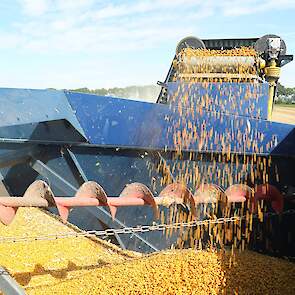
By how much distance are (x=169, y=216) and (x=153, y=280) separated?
2.70 ft

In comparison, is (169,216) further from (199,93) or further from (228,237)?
(199,93)

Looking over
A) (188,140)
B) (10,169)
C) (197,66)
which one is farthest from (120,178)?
(197,66)

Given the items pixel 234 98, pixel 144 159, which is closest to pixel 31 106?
pixel 144 159

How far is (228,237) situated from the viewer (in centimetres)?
412

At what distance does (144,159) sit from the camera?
13.1ft

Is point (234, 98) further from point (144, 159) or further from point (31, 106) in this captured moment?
point (31, 106)

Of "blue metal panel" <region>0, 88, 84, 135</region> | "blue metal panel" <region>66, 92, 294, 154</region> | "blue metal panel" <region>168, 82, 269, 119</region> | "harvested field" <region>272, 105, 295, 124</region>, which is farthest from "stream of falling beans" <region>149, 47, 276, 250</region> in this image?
"harvested field" <region>272, 105, 295, 124</region>

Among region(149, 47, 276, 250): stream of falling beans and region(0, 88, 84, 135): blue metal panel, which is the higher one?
region(0, 88, 84, 135): blue metal panel

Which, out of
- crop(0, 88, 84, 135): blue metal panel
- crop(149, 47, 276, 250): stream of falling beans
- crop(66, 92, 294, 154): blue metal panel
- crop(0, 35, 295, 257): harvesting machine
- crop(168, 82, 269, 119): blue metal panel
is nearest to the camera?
crop(0, 88, 84, 135): blue metal panel

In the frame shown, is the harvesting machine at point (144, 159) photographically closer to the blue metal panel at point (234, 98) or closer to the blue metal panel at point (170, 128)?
the blue metal panel at point (170, 128)

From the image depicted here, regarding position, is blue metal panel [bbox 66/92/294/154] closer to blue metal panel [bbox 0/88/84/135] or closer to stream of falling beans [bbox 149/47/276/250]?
stream of falling beans [bbox 149/47/276/250]

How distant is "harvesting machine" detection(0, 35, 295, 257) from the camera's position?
352cm

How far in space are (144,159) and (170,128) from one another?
37cm

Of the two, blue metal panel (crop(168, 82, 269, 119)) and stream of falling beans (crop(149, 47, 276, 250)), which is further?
blue metal panel (crop(168, 82, 269, 119))
